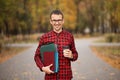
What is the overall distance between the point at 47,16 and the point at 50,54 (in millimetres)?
45620

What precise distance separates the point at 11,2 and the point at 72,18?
78.4 feet

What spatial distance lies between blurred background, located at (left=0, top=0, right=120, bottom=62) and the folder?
71.0 feet

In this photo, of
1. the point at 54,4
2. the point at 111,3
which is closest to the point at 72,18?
the point at 54,4

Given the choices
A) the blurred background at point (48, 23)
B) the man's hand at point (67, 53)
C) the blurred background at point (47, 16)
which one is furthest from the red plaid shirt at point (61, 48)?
the blurred background at point (47, 16)

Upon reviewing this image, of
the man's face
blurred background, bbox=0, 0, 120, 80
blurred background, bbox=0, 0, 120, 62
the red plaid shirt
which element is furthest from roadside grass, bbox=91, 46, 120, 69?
the man's face

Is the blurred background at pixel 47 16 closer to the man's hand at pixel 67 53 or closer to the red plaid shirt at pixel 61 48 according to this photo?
the red plaid shirt at pixel 61 48

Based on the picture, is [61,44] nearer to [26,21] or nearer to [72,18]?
[26,21]

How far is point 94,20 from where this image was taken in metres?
61.9

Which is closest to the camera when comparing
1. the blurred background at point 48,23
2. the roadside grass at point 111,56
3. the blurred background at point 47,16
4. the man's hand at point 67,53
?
the man's hand at point 67,53

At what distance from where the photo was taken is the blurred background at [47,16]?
3384 cm

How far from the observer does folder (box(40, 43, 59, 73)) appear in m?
4.24

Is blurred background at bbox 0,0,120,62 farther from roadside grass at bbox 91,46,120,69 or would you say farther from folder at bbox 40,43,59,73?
folder at bbox 40,43,59,73

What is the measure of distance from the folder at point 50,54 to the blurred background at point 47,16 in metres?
21.6

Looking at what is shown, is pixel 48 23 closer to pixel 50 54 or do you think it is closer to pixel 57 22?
pixel 57 22
